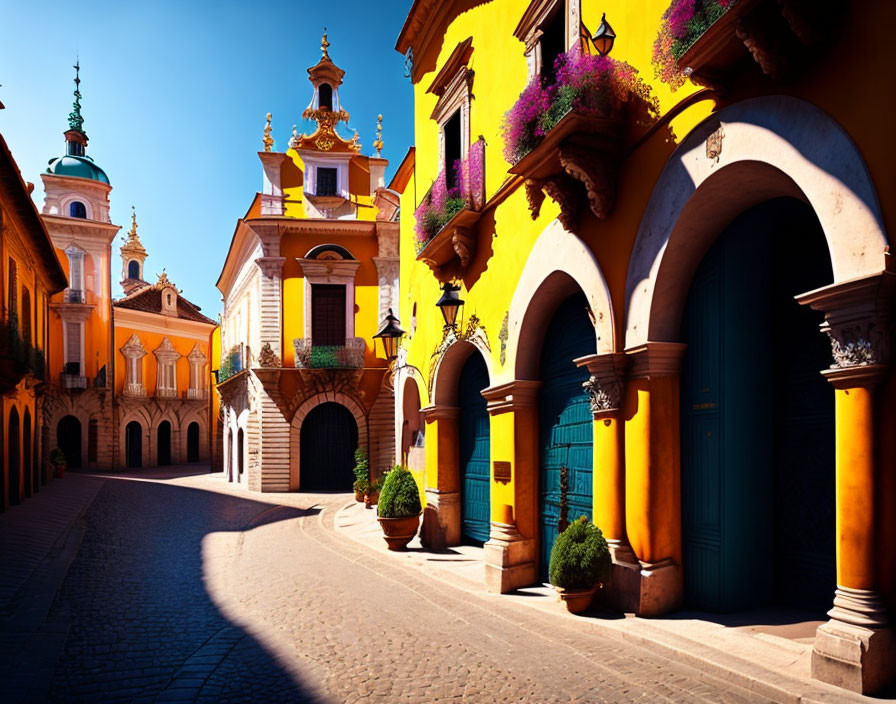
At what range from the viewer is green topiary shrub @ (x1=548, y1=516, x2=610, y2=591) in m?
6.60

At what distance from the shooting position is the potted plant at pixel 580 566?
661 centimetres

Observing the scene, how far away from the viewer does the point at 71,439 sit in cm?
3475

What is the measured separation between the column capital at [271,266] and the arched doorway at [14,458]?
947 cm

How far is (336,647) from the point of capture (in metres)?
6.31

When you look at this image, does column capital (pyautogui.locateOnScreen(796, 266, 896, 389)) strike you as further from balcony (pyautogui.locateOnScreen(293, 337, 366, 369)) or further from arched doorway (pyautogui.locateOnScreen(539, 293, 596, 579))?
balcony (pyautogui.locateOnScreen(293, 337, 366, 369))

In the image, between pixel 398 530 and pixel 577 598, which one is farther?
pixel 398 530

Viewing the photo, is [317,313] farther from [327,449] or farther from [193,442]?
[193,442]

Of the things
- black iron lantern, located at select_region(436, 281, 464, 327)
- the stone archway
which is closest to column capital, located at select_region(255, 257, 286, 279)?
the stone archway

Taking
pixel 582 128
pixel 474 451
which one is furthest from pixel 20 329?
pixel 582 128

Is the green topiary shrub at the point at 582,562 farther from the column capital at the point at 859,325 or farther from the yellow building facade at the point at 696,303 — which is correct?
the column capital at the point at 859,325

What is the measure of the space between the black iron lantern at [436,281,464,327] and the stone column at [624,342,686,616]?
448cm

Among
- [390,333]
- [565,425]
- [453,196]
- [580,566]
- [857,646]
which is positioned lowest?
[580,566]

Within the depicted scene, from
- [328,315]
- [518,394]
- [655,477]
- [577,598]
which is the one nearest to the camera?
[655,477]

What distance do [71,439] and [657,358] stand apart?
1415 inches
